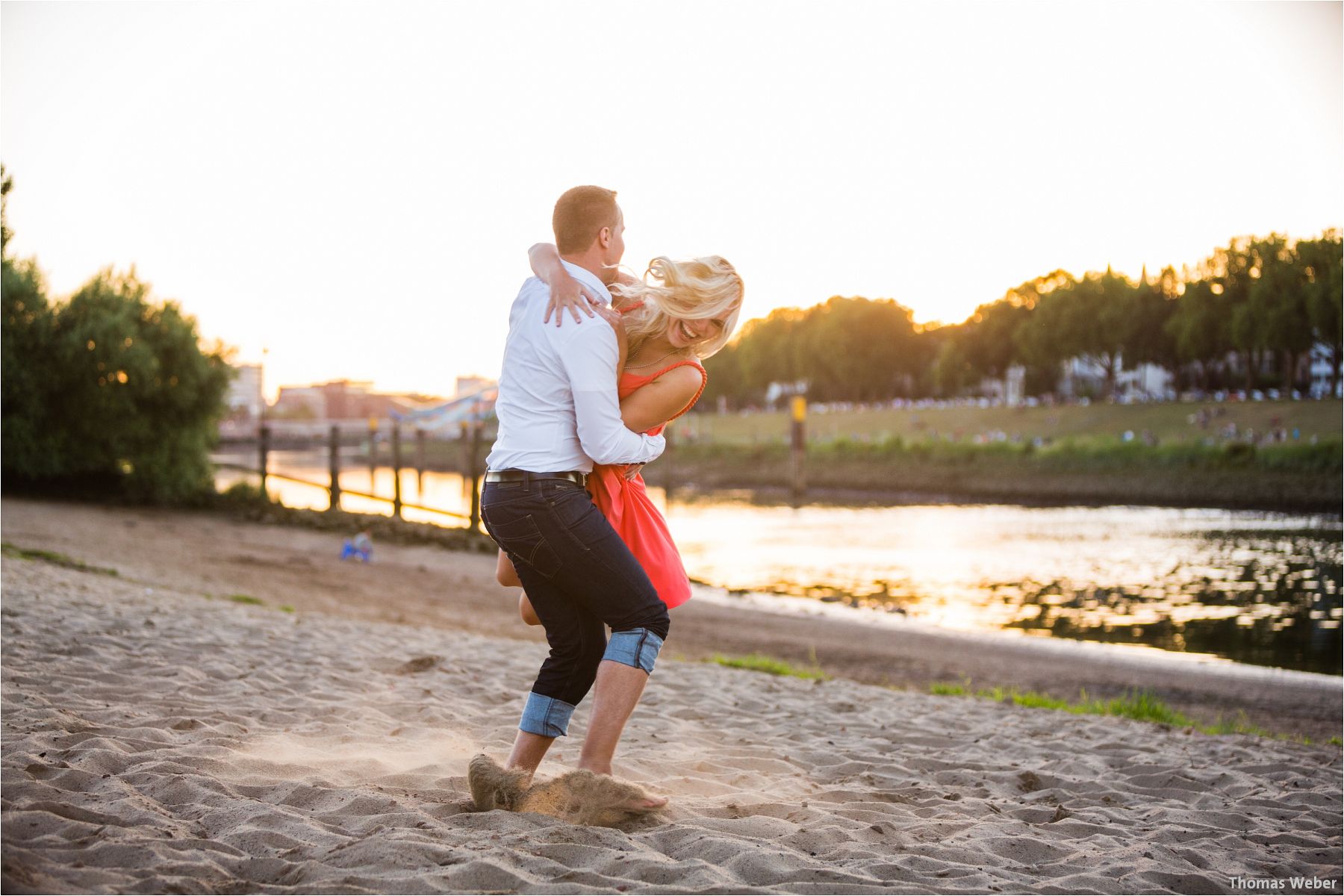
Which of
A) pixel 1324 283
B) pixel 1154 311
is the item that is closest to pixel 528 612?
pixel 1324 283

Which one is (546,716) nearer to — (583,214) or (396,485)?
(583,214)

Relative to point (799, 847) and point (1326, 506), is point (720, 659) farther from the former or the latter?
point (1326, 506)

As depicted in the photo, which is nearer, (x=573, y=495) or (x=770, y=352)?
(x=573, y=495)

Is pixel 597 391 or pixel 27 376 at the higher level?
pixel 27 376

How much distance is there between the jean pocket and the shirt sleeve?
264 millimetres

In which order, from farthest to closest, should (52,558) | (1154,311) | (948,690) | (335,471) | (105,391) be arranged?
(1154,311), (335,471), (105,391), (52,558), (948,690)

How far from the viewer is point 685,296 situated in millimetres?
2770

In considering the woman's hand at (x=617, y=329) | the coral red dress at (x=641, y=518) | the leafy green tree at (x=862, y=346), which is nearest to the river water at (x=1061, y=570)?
the coral red dress at (x=641, y=518)

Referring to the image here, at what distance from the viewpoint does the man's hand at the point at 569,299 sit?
2684 millimetres

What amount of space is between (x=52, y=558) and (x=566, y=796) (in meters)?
8.71

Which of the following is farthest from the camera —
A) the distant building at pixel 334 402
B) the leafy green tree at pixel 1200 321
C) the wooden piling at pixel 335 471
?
the distant building at pixel 334 402

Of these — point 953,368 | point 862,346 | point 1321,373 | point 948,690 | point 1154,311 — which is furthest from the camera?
point 862,346

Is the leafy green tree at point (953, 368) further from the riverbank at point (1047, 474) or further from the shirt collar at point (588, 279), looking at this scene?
the shirt collar at point (588, 279)

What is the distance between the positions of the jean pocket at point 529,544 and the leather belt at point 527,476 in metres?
0.11
